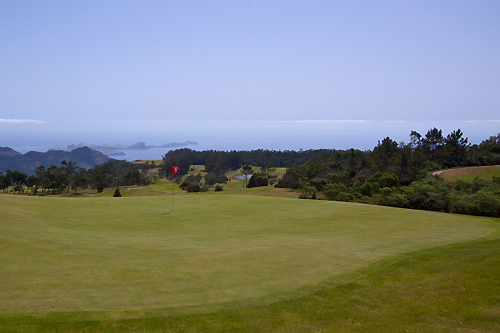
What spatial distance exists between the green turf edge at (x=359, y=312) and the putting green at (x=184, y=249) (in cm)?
46

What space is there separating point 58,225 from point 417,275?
15805 millimetres

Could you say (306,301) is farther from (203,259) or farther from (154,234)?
(154,234)

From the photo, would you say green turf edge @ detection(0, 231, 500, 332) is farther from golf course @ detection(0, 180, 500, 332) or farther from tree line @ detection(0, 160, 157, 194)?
tree line @ detection(0, 160, 157, 194)

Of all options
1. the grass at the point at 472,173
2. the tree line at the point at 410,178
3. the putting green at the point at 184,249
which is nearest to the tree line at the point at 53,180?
the tree line at the point at 410,178

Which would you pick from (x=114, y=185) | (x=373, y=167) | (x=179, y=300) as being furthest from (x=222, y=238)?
(x=114, y=185)

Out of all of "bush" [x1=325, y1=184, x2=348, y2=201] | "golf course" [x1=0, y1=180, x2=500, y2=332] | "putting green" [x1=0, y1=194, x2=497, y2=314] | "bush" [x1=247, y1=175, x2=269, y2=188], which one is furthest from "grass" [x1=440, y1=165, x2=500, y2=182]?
"golf course" [x1=0, y1=180, x2=500, y2=332]

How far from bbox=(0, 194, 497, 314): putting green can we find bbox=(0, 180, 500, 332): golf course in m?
0.05

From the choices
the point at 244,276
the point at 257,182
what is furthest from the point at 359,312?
the point at 257,182

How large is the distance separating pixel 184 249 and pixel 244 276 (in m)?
3.54

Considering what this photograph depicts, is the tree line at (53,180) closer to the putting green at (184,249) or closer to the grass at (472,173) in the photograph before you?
the putting green at (184,249)

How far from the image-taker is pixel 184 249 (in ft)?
42.0

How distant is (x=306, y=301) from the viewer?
868cm

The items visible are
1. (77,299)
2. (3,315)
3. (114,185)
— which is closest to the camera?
(3,315)

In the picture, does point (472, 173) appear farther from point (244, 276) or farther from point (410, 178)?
point (244, 276)
